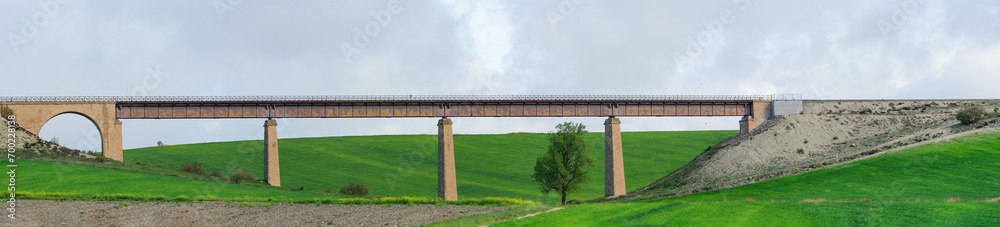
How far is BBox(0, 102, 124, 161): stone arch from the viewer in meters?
77.2

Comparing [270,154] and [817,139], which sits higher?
[817,139]

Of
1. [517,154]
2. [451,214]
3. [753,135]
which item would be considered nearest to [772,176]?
[753,135]

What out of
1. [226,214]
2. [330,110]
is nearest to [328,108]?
[330,110]

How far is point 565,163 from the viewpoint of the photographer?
2899 inches

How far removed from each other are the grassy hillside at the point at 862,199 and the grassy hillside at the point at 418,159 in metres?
33.5

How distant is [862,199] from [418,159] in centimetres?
8520

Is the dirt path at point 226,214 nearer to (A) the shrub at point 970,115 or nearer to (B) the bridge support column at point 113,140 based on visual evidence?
(B) the bridge support column at point 113,140

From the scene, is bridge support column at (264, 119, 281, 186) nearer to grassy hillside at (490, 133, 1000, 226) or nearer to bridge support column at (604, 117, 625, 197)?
bridge support column at (604, 117, 625, 197)

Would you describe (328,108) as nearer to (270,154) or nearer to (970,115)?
(270,154)

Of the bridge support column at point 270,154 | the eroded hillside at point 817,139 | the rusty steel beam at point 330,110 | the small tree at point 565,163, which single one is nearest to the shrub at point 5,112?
the rusty steel beam at point 330,110

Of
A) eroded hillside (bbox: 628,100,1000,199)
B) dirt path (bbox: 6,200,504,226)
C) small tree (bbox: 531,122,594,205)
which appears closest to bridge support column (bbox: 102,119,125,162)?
dirt path (bbox: 6,200,504,226)

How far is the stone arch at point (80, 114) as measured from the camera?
253 ft

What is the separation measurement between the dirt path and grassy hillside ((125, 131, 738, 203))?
38.6 meters

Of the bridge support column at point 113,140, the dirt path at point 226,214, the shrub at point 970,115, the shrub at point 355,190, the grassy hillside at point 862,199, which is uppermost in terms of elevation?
the shrub at point 970,115
